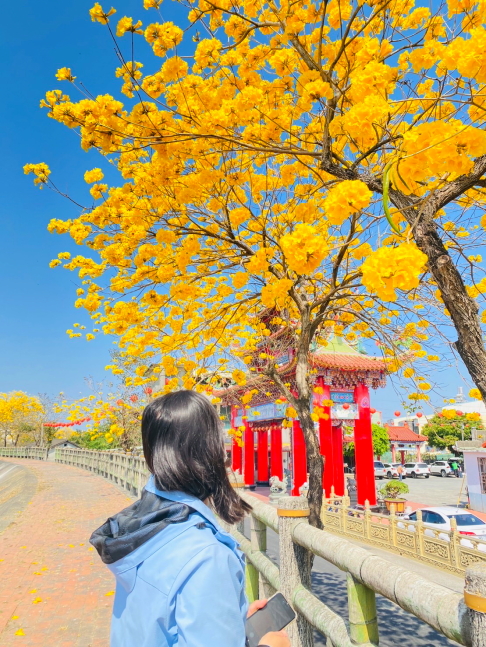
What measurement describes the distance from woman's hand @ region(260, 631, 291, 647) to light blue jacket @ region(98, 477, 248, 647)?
27 centimetres

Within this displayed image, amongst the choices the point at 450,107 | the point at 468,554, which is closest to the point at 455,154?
the point at 450,107

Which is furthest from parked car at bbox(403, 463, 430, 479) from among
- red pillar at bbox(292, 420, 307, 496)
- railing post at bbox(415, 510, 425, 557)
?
railing post at bbox(415, 510, 425, 557)

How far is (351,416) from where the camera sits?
16203 millimetres

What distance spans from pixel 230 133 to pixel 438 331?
2.69 m

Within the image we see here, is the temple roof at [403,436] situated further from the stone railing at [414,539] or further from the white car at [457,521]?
the stone railing at [414,539]

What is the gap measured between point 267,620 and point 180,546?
49 centimetres

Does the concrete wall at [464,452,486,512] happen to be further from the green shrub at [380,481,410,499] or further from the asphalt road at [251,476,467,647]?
the asphalt road at [251,476,467,647]

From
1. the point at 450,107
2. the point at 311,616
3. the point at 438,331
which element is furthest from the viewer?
the point at 438,331

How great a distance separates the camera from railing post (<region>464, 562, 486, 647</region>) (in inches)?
43.8

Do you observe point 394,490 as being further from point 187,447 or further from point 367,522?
point 187,447

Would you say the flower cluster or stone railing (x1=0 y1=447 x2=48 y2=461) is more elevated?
→ the flower cluster

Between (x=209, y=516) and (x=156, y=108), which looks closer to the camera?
(x=209, y=516)

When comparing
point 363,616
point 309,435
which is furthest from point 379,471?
point 363,616

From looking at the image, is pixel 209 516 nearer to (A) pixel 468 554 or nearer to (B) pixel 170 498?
(B) pixel 170 498
